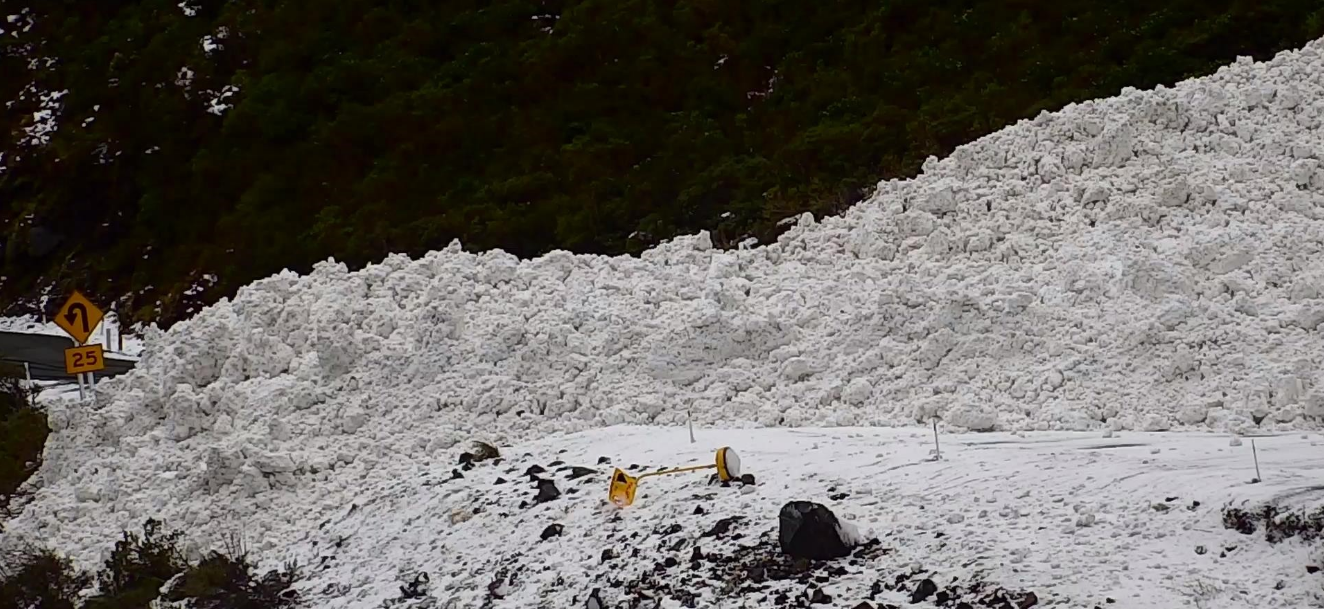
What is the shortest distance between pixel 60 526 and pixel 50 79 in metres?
20.9

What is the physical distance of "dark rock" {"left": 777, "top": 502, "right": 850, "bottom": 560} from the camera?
7.01 metres

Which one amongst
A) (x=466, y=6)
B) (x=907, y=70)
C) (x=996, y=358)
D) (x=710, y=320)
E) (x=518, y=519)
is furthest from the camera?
(x=466, y=6)

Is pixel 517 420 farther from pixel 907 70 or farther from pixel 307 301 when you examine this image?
pixel 907 70

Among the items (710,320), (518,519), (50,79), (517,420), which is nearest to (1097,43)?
(710,320)

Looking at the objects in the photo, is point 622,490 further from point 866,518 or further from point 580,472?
point 866,518

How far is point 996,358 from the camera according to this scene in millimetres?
9789

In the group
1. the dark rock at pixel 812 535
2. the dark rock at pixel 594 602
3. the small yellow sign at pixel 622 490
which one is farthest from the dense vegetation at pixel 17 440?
the dark rock at pixel 812 535

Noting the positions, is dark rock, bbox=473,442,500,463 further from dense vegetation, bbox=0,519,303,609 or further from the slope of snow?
dense vegetation, bbox=0,519,303,609

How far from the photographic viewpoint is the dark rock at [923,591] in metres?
6.41

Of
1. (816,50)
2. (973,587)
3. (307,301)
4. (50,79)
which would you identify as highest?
(50,79)

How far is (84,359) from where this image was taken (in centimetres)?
1361

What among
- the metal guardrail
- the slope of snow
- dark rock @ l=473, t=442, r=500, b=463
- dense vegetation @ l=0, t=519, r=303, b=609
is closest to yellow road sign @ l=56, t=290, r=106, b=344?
the metal guardrail

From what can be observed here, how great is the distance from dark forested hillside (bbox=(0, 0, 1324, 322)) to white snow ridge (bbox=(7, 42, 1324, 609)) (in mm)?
3713

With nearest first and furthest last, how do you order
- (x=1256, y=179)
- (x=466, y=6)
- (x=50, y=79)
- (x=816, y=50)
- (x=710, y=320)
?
(x=710, y=320) < (x=1256, y=179) < (x=816, y=50) < (x=466, y=6) < (x=50, y=79)
